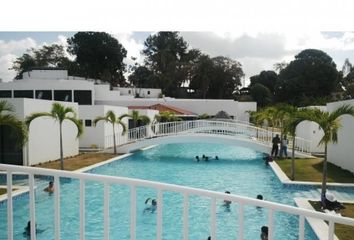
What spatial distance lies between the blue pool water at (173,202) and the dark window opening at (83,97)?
57.6 ft

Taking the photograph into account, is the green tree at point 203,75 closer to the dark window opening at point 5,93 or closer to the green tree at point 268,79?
the green tree at point 268,79

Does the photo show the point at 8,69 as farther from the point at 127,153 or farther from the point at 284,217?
the point at 284,217

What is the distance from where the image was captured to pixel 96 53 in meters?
57.3

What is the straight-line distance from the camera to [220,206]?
32.8ft

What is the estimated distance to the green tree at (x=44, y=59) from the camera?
177 feet

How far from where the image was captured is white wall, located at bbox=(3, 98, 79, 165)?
15164mm

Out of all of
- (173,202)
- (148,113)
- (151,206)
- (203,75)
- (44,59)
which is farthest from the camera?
(44,59)

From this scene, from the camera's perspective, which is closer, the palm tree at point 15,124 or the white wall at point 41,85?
the palm tree at point 15,124

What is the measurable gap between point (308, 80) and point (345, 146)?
3545 cm

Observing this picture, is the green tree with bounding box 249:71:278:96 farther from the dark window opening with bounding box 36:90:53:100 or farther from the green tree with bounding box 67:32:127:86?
the dark window opening with bounding box 36:90:53:100

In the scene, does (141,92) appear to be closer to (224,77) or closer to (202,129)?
(224,77)

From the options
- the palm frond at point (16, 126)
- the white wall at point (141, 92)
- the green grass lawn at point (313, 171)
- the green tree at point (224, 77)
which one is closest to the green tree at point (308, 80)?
the green tree at point (224, 77)

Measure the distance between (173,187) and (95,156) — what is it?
1758 centimetres

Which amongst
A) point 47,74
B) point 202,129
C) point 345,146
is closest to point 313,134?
point 345,146
